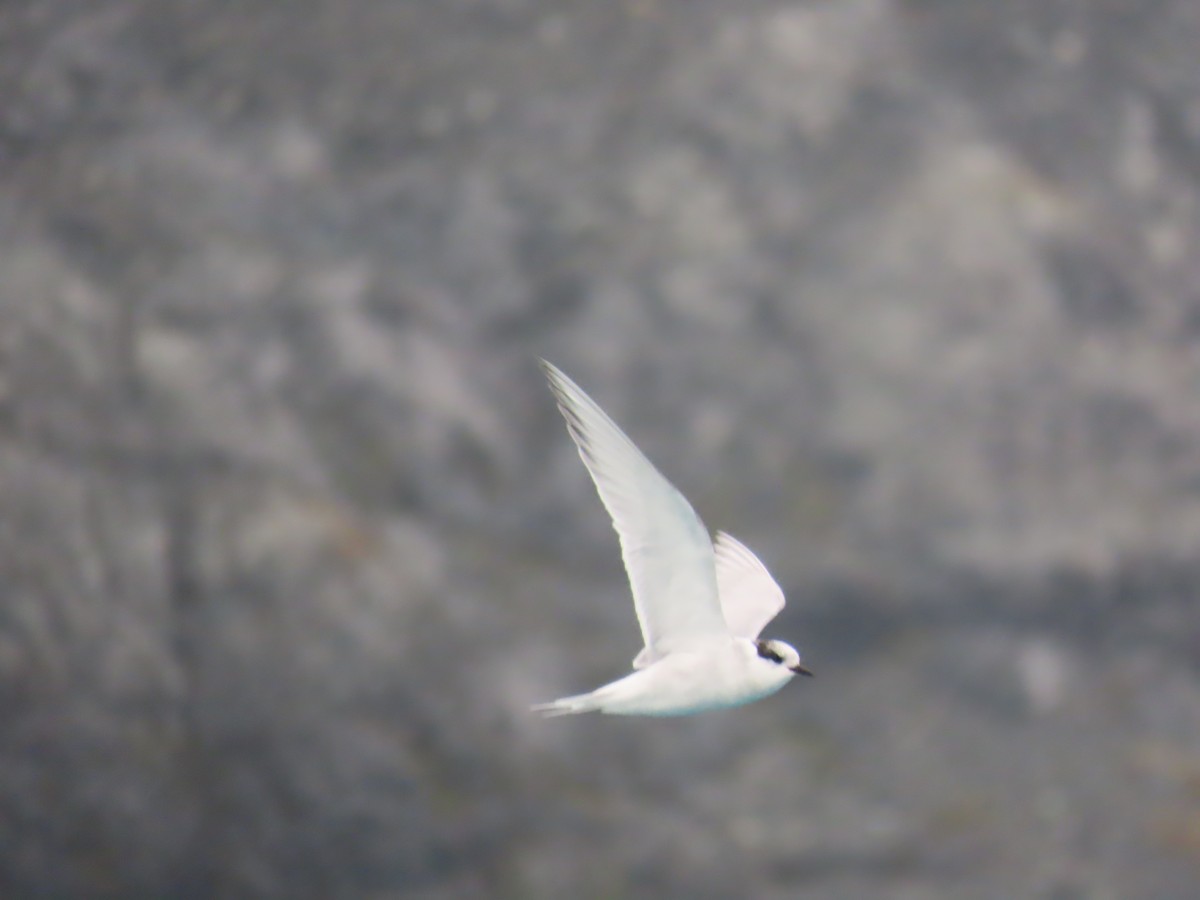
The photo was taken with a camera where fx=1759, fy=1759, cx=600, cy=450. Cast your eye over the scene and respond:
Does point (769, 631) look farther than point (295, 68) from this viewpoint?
No

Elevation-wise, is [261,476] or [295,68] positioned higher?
[295,68]

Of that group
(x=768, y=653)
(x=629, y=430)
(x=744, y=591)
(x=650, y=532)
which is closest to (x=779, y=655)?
(x=768, y=653)

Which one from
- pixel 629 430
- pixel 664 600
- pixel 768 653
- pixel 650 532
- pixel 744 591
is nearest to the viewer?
pixel 650 532

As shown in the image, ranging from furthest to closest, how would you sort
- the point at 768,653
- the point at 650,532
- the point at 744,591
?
the point at 744,591
the point at 768,653
the point at 650,532

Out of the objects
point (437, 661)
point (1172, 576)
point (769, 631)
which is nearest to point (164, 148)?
point (437, 661)

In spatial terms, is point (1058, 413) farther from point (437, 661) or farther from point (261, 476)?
point (261, 476)

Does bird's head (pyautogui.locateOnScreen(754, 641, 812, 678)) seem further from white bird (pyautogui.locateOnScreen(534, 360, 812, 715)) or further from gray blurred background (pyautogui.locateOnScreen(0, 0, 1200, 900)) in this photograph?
gray blurred background (pyautogui.locateOnScreen(0, 0, 1200, 900))

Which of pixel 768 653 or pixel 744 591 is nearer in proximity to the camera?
pixel 768 653

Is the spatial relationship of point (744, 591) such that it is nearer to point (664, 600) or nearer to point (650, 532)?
point (664, 600)
